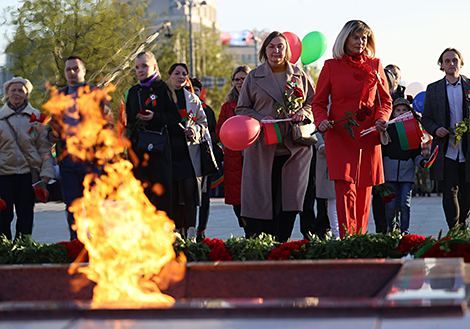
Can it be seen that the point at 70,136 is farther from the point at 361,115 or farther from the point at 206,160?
the point at 361,115

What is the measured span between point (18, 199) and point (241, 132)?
3.20 metres

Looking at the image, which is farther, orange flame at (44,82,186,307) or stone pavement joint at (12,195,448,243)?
stone pavement joint at (12,195,448,243)

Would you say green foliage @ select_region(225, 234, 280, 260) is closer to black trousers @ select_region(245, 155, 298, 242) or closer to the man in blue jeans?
black trousers @ select_region(245, 155, 298, 242)

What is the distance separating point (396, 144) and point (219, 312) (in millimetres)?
6418

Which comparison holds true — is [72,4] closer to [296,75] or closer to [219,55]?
[296,75]

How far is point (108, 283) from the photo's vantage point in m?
3.75

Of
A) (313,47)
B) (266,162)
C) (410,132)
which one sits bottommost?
(266,162)

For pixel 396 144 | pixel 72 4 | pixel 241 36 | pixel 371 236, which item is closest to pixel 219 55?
pixel 72 4

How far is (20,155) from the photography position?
25.8 feet

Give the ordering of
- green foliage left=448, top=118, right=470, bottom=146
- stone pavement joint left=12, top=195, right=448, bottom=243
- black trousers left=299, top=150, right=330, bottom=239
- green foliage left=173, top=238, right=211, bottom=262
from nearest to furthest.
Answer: green foliage left=173, top=238, right=211, bottom=262, green foliage left=448, top=118, right=470, bottom=146, black trousers left=299, top=150, right=330, bottom=239, stone pavement joint left=12, top=195, right=448, bottom=243

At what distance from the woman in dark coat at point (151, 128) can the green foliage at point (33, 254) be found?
2207 mm

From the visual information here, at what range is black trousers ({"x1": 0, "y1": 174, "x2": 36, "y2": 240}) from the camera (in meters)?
7.79

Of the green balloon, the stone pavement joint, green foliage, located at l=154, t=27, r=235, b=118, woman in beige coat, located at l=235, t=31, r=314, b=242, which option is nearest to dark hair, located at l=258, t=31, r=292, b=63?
woman in beige coat, located at l=235, t=31, r=314, b=242

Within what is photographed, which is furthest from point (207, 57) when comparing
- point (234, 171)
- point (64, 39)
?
point (234, 171)
